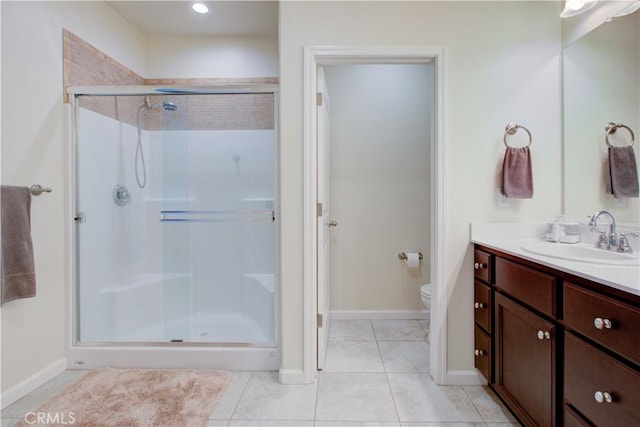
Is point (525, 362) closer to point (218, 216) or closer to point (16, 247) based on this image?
point (218, 216)

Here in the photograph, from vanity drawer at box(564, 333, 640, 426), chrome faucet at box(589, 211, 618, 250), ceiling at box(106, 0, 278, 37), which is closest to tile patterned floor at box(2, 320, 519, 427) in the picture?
vanity drawer at box(564, 333, 640, 426)

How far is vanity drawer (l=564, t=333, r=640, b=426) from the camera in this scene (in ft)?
2.65

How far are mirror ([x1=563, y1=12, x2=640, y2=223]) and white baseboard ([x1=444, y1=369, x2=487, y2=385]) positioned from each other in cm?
107

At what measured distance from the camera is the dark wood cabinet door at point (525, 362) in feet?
3.64

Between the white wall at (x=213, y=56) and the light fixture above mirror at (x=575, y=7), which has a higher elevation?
the white wall at (x=213, y=56)

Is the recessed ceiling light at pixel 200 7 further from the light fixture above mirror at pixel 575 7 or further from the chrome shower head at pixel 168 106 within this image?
the light fixture above mirror at pixel 575 7

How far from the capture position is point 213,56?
2752 millimetres

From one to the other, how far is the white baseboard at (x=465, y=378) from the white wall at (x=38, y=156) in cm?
240

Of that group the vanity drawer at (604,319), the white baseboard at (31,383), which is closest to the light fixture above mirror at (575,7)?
the vanity drawer at (604,319)

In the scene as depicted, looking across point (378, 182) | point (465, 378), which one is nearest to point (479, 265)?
point (465, 378)

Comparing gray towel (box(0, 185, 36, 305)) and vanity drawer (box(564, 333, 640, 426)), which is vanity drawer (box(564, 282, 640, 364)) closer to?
vanity drawer (box(564, 333, 640, 426))

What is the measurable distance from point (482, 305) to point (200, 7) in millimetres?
2920

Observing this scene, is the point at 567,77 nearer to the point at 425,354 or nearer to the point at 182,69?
the point at 425,354

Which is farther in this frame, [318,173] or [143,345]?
[143,345]
